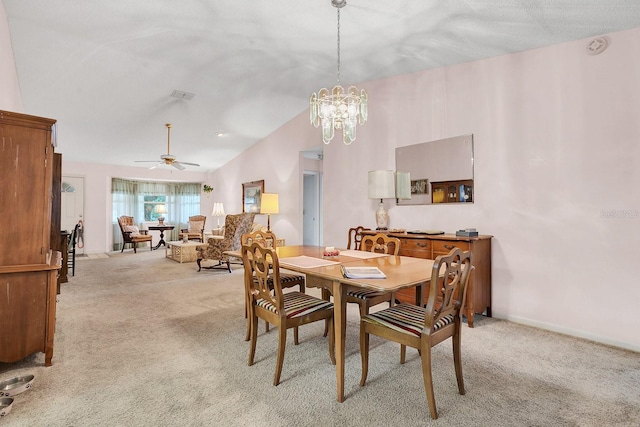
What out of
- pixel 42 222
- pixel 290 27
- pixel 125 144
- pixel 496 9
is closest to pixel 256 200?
pixel 125 144

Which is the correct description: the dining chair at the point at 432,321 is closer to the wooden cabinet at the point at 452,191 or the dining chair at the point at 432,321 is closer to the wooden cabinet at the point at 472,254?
the wooden cabinet at the point at 472,254

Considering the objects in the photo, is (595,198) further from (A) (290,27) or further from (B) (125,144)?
(B) (125,144)

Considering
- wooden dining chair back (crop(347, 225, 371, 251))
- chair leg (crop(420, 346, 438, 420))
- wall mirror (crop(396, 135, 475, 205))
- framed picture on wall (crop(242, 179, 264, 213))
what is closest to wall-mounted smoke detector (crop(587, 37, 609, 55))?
wall mirror (crop(396, 135, 475, 205))

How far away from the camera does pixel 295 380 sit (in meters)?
2.02

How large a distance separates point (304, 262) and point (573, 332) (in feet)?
7.96

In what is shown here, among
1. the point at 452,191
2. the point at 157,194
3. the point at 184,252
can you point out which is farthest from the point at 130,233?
the point at 452,191

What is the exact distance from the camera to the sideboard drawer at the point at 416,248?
331cm

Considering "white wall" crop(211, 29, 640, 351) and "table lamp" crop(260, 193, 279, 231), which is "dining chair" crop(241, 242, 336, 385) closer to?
"white wall" crop(211, 29, 640, 351)

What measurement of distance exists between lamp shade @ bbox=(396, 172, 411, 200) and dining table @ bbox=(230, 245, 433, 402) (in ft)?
5.25

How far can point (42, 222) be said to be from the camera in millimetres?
2135

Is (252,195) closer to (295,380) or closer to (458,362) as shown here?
(295,380)

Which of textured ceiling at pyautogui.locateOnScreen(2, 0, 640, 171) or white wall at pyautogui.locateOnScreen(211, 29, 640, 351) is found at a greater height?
textured ceiling at pyautogui.locateOnScreen(2, 0, 640, 171)

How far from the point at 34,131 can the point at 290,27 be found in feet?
7.18

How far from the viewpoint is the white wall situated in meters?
2.56
